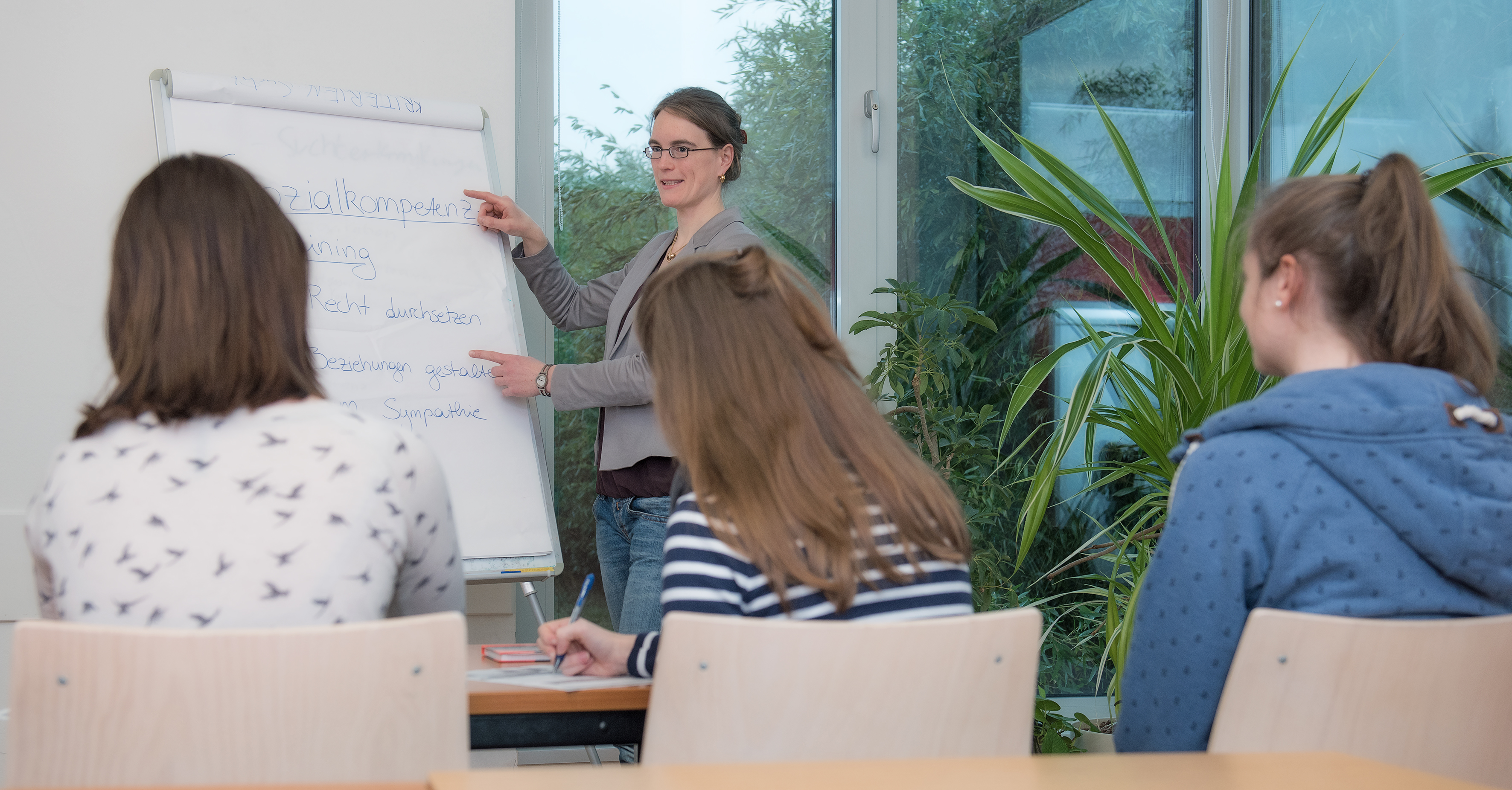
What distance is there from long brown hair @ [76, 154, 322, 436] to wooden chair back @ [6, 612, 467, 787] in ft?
0.96

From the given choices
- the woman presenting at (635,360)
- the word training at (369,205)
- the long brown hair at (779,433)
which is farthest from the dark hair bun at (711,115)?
the long brown hair at (779,433)

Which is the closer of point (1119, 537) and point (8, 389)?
point (8, 389)

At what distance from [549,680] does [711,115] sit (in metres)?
1.47

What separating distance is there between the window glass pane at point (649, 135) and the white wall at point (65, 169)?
32.1 inches

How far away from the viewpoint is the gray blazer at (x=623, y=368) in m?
2.30

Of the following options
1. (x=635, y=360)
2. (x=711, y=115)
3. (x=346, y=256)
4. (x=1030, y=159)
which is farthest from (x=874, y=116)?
(x=346, y=256)

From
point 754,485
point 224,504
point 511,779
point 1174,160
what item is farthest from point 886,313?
point 511,779

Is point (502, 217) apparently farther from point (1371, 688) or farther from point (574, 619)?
point (1371, 688)

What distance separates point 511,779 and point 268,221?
73 cm

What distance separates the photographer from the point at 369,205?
7.92ft

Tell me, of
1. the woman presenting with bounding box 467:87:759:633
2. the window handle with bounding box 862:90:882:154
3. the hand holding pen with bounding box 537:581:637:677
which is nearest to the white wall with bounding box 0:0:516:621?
the woman presenting with bounding box 467:87:759:633

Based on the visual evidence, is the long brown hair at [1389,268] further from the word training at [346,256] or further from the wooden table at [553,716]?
the word training at [346,256]

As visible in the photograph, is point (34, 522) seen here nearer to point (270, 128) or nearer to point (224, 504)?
point (224, 504)

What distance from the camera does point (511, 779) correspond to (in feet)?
2.36
